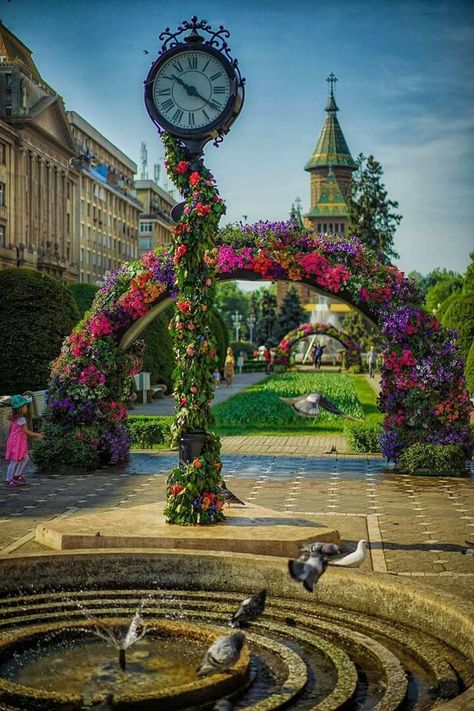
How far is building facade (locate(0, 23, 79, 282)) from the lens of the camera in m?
68.0

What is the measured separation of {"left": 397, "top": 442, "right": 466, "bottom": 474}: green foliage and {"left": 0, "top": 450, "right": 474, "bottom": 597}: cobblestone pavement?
0.32 metres

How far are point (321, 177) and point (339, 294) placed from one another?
13785 centimetres

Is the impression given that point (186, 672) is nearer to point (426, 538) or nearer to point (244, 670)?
point (244, 670)

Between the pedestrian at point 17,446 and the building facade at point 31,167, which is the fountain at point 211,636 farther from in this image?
the building facade at point 31,167

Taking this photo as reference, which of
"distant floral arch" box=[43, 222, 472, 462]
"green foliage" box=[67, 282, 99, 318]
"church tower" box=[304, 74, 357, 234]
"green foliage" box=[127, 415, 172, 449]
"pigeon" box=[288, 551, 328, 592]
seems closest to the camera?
"pigeon" box=[288, 551, 328, 592]

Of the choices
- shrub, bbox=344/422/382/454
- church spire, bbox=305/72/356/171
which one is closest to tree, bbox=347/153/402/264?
shrub, bbox=344/422/382/454

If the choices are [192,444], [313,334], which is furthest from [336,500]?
[313,334]

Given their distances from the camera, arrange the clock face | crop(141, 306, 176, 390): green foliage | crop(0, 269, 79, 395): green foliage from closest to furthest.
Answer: the clock face → crop(0, 269, 79, 395): green foliage → crop(141, 306, 176, 390): green foliage

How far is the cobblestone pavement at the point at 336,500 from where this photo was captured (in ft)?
31.9

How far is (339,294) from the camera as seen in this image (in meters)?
15.8

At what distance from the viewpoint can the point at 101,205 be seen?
3883 inches

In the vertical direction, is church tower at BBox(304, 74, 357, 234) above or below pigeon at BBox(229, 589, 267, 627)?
above

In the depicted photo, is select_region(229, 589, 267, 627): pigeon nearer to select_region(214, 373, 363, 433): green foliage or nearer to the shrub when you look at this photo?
the shrub

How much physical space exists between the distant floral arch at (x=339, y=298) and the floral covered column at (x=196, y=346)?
5.41m
